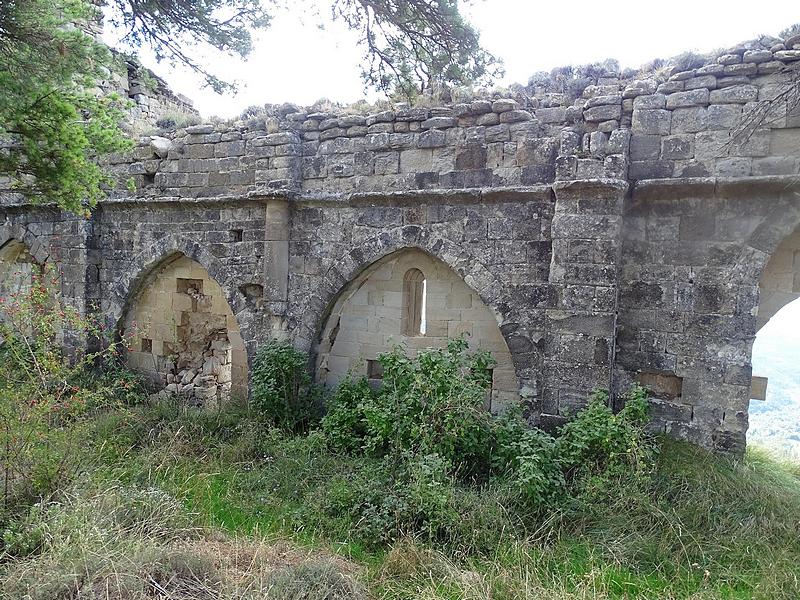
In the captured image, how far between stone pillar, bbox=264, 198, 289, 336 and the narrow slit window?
5.18ft

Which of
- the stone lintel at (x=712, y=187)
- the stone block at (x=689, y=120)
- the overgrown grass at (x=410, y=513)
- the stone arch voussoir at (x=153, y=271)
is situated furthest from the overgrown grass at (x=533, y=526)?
the stone block at (x=689, y=120)

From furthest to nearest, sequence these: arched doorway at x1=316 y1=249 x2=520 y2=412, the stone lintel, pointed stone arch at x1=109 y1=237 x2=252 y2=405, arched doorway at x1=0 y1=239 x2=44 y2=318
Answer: arched doorway at x1=0 y1=239 x2=44 y2=318
pointed stone arch at x1=109 y1=237 x2=252 y2=405
arched doorway at x1=316 y1=249 x2=520 y2=412
the stone lintel

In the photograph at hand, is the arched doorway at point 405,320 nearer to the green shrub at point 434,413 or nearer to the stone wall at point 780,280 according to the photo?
the green shrub at point 434,413

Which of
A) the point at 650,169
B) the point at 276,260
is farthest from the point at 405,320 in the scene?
the point at 650,169

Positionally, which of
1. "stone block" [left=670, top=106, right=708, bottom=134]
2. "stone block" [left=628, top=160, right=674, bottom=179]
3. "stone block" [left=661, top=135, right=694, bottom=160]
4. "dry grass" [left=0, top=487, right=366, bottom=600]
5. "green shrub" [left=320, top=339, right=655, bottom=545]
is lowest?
"dry grass" [left=0, top=487, right=366, bottom=600]

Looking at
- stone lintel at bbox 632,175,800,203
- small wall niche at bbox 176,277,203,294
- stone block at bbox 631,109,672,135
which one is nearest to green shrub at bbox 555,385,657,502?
stone lintel at bbox 632,175,800,203

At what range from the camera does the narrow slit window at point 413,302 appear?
6906 millimetres

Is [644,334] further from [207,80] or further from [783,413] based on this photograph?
[783,413]

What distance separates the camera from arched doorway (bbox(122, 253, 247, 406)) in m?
8.38

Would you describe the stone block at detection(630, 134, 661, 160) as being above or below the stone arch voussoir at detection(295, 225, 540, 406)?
above

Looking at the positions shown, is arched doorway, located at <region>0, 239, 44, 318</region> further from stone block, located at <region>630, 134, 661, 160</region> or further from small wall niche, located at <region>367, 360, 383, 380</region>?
stone block, located at <region>630, 134, 661, 160</region>

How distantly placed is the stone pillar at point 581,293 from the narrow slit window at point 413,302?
1.82 m

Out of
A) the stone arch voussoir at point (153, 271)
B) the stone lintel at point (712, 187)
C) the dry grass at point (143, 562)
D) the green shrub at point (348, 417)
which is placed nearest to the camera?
the dry grass at point (143, 562)

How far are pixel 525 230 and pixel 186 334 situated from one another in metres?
5.53
